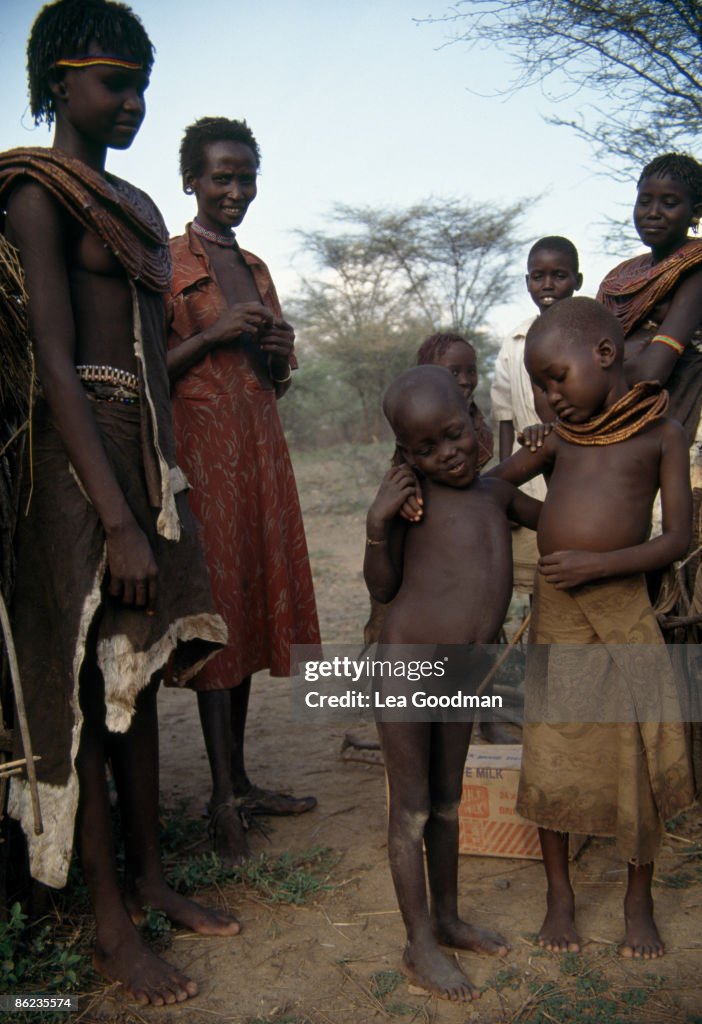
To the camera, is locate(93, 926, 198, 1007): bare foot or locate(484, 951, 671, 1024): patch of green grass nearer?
locate(484, 951, 671, 1024): patch of green grass

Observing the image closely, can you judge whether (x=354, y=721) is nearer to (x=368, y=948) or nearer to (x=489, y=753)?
(x=489, y=753)

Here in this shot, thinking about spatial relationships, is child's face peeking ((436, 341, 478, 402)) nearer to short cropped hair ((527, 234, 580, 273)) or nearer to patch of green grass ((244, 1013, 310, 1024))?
short cropped hair ((527, 234, 580, 273))

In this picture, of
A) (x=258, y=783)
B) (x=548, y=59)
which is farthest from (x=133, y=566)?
(x=548, y=59)

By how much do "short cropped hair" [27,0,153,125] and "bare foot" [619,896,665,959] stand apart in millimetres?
2368

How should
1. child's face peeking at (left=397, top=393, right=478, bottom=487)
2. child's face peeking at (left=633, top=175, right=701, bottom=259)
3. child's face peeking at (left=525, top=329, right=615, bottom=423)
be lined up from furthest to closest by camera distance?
child's face peeking at (left=633, top=175, right=701, bottom=259) < child's face peeking at (left=525, top=329, right=615, bottom=423) < child's face peeking at (left=397, top=393, right=478, bottom=487)

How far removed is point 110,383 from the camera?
222cm

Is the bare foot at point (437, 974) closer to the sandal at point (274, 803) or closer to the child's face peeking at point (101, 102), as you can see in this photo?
the sandal at point (274, 803)

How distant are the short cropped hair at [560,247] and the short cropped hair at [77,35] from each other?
6.40 feet

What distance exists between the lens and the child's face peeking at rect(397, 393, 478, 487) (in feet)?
6.59

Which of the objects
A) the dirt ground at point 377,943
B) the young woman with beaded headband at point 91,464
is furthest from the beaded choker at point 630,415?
the dirt ground at point 377,943

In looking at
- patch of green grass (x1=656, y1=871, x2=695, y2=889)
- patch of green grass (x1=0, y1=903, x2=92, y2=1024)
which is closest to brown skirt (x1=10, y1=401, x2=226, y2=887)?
patch of green grass (x1=0, y1=903, x2=92, y2=1024)

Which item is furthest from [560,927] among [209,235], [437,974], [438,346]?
[209,235]

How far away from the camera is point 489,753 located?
2.94m

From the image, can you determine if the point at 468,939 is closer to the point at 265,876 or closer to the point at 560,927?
the point at 560,927
